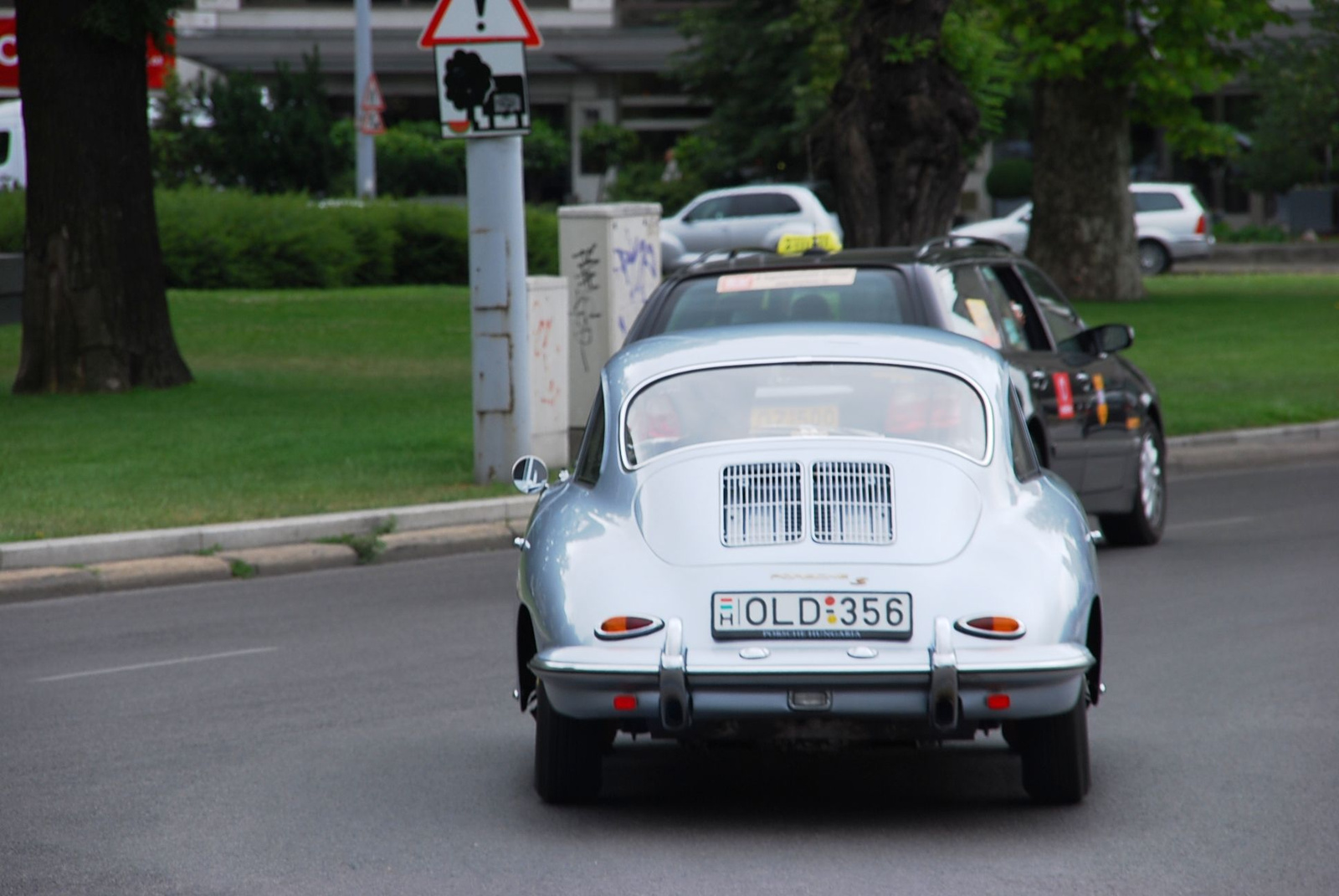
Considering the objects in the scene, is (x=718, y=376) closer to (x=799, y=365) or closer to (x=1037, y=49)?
(x=799, y=365)

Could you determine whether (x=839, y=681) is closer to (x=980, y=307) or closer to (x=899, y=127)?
(x=980, y=307)

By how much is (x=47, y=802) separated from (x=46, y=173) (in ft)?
40.0

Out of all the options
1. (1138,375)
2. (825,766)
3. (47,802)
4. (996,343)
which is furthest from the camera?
(1138,375)

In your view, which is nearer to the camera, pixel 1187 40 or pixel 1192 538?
pixel 1192 538

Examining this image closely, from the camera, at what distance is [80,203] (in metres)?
17.7

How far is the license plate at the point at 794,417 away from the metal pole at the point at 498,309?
720cm

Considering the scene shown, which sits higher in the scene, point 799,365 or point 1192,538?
point 799,365

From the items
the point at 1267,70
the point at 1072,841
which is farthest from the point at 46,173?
the point at 1267,70

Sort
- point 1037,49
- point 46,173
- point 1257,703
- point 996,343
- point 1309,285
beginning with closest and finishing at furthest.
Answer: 1. point 1257,703
2. point 996,343
3. point 46,173
4. point 1037,49
5. point 1309,285

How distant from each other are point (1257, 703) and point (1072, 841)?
2069 mm

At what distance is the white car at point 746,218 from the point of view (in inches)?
1510

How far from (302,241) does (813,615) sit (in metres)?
25.2

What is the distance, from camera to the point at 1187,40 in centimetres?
2867

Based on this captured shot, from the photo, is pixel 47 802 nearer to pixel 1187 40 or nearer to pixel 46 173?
pixel 46 173
